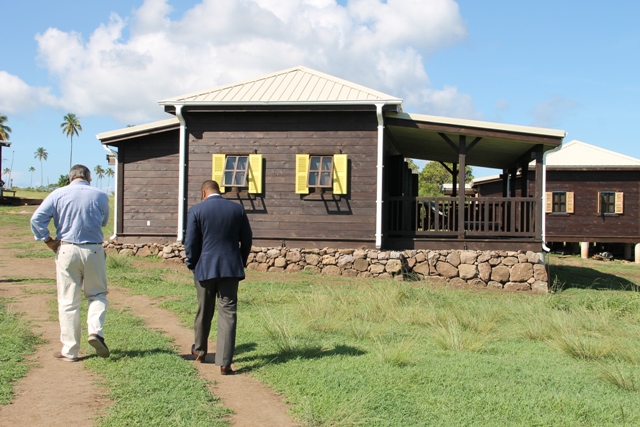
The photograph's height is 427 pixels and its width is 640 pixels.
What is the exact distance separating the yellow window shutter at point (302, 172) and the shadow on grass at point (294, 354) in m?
8.00

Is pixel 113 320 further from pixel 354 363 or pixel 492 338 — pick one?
pixel 492 338

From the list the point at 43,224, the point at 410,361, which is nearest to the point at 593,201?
the point at 410,361

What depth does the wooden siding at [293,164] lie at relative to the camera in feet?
47.5

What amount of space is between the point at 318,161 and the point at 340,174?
2.04 feet

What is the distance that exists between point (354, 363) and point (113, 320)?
3513 millimetres

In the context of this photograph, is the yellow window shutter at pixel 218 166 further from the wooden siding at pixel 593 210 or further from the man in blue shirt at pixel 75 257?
the wooden siding at pixel 593 210

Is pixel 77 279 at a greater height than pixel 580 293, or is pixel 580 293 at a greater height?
pixel 77 279

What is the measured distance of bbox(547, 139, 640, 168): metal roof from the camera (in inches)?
978

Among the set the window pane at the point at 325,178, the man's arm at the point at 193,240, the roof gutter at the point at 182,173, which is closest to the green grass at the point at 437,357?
the man's arm at the point at 193,240

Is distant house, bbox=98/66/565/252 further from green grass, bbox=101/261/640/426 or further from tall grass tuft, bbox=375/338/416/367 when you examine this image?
tall grass tuft, bbox=375/338/416/367

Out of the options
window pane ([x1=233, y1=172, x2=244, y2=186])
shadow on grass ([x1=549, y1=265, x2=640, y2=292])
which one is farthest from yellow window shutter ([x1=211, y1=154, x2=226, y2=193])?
shadow on grass ([x1=549, y1=265, x2=640, y2=292])

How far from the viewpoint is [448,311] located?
8664 millimetres

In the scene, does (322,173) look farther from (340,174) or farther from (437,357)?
(437,357)

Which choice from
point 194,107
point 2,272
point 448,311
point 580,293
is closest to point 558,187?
point 580,293
